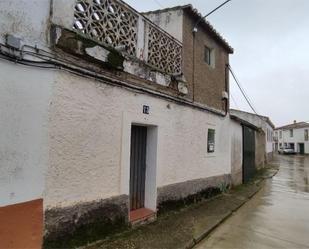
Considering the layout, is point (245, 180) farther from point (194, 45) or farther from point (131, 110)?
point (131, 110)

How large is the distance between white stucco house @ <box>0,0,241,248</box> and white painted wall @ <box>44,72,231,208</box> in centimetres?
2

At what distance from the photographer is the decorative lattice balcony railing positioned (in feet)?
17.4

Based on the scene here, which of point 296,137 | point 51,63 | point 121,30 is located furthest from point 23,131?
point 296,137

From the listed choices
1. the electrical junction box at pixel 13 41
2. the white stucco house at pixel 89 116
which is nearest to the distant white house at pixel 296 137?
the white stucco house at pixel 89 116

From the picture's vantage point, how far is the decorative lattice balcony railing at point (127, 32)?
530 centimetres

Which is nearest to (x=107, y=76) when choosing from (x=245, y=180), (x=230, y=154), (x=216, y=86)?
(x=216, y=86)

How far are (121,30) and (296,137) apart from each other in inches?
2512

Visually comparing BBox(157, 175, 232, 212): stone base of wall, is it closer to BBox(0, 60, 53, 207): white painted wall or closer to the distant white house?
BBox(0, 60, 53, 207): white painted wall

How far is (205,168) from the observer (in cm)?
997

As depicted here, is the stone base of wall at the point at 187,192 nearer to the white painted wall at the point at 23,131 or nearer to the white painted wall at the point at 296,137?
the white painted wall at the point at 23,131

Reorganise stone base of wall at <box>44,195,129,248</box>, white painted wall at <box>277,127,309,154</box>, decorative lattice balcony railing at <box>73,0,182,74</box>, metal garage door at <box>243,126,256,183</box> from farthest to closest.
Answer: white painted wall at <box>277,127,309,154</box>, metal garage door at <box>243,126,256,183</box>, decorative lattice balcony railing at <box>73,0,182,74</box>, stone base of wall at <box>44,195,129,248</box>

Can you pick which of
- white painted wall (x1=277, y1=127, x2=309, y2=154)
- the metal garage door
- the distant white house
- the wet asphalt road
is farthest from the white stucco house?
white painted wall (x1=277, y1=127, x2=309, y2=154)

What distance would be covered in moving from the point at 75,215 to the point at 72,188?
456 millimetres

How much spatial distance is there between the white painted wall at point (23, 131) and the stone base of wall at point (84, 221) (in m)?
0.59
